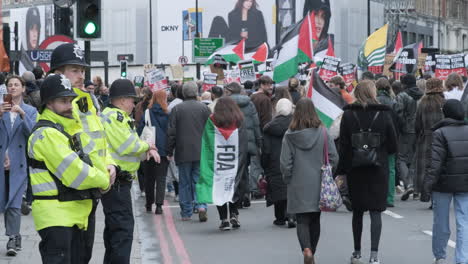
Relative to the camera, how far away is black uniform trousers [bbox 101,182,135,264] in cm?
854

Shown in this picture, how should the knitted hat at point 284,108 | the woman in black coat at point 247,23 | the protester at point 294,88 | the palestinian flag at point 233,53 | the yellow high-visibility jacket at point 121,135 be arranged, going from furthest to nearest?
the woman in black coat at point 247,23 < the palestinian flag at point 233,53 < the protester at point 294,88 < the knitted hat at point 284,108 < the yellow high-visibility jacket at point 121,135

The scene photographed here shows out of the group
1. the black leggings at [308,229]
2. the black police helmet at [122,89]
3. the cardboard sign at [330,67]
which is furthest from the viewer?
the cardboard sign at [330,67]

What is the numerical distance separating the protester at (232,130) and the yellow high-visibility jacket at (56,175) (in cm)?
642

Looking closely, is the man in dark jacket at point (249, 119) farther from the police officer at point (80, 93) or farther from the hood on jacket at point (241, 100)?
the police officer at point (80, 93)

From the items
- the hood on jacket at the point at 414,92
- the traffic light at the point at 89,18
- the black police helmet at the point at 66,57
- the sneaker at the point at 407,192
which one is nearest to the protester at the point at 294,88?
the hood on jacket at the point at 414,92

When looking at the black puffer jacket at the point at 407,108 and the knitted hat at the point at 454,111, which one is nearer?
the knitted hat at the point at 454,111

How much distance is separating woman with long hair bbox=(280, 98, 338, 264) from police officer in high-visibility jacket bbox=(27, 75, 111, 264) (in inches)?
146

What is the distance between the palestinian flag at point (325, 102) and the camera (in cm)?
1138

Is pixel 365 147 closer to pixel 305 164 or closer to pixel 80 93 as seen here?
pixel 305 164

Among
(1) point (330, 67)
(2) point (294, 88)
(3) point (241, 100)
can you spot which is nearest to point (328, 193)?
(3) point (241, 100)

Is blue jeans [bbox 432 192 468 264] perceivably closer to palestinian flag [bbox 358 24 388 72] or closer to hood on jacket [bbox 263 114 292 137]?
hood on jacket [bbox 263 114 292 137]

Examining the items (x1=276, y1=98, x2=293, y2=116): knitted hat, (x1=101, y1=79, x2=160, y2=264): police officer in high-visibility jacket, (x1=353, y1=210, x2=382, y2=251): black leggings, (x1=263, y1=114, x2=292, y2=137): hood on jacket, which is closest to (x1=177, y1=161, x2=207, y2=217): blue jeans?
(x1=263, y1=114, x2=292, y2=137): hood on jacket

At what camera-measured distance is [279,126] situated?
12.9 metres

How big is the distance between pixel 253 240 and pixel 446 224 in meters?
3.09
